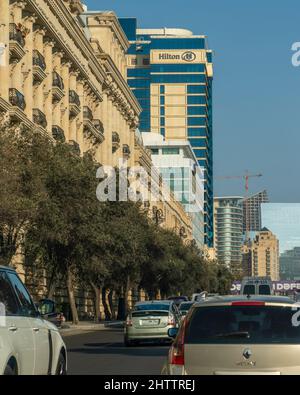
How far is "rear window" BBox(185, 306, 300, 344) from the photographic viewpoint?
968 cm

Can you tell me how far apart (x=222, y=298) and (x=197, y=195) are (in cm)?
18907

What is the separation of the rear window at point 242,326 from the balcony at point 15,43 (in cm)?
3966

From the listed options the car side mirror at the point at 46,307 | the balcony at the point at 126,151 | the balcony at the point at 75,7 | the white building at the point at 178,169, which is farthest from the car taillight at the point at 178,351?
the white building at the point at 178,169

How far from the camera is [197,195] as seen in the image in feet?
654

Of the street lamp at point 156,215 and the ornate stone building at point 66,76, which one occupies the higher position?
the ornate stone building at point 66,76

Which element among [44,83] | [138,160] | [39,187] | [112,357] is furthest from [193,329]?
[138,160]

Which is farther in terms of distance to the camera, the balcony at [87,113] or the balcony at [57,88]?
the balcony at [87,113]

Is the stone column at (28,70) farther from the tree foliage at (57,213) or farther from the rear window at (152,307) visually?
the rear window at (152,307)

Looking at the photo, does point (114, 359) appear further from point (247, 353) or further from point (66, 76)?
point (66, 76)

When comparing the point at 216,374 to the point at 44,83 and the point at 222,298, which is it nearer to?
the point at 222,298

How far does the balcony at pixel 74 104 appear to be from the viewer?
63875 mm

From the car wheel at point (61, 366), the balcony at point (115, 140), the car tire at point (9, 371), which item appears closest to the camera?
the car tire at point (9, 371)

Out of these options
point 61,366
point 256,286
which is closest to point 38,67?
point 256,286

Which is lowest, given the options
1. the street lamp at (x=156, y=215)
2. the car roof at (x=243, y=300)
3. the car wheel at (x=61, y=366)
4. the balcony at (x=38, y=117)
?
the car wheel at (x=61, y=366)
